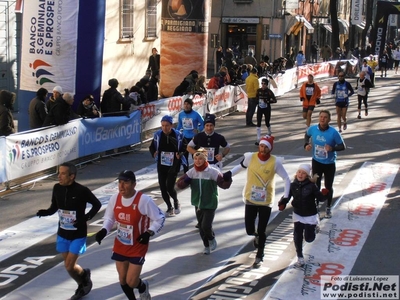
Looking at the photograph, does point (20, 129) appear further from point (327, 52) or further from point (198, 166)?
point (327, 52)

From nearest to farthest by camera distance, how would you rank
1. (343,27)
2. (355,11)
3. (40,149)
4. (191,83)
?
(40,149) < (191,83) < (355,11) < (343,27)

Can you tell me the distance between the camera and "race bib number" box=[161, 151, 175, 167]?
11312 mm

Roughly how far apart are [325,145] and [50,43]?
7.38 meters

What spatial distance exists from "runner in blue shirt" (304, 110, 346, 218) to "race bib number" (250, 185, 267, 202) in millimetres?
2376

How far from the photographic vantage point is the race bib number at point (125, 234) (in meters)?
7.33

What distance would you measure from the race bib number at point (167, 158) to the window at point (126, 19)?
1669 cm

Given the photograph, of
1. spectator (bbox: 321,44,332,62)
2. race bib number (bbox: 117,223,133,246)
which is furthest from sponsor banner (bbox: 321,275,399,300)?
spectator (bbox: 321,44,332,62)

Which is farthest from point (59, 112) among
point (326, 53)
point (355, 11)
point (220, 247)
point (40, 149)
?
point (355, 11)

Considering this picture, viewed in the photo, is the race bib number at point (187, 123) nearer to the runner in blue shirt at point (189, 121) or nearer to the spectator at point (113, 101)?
the runner in blue shirt at point (189, 121)

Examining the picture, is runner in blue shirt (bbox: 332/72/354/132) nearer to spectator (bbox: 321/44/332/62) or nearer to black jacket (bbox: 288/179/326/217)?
black jacket (bbox: 288/179/326/217)

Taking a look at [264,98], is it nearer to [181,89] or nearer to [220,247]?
[181,89]

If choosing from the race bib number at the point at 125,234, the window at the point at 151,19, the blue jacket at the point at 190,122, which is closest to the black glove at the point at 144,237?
the race bib number at the point at 125,234

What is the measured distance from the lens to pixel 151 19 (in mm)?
30453

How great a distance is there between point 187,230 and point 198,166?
201cm
